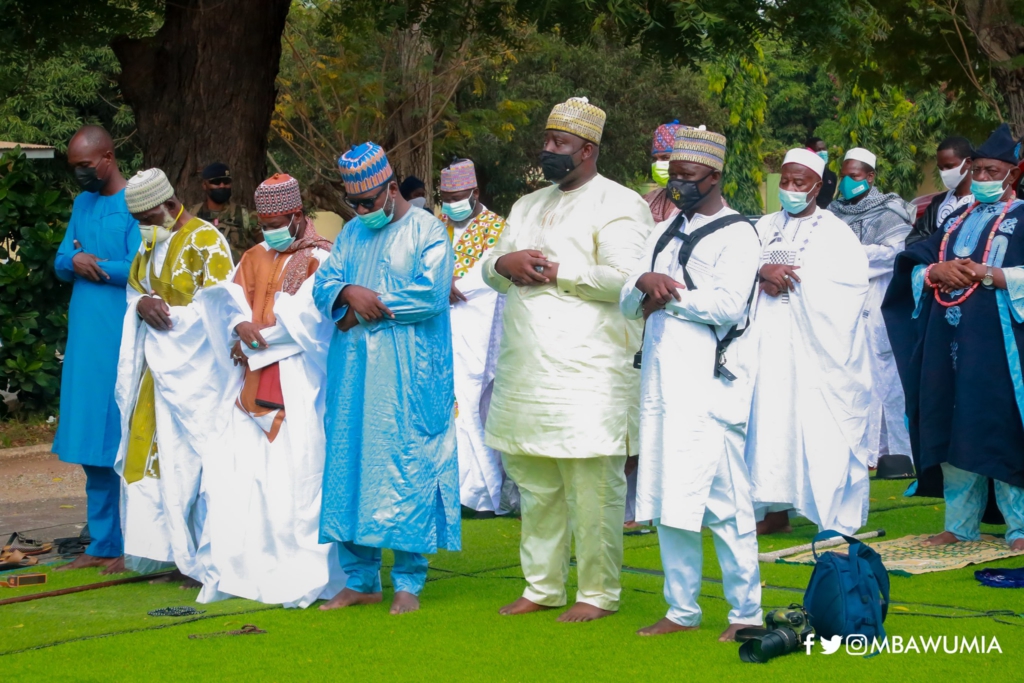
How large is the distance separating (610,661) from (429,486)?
1.39m

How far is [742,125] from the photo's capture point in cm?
3045

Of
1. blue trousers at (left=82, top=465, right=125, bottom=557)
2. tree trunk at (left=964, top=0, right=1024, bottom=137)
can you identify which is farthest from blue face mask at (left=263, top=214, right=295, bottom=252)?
tree trunk at (left=964, top=0, right=1024, bottom=137)

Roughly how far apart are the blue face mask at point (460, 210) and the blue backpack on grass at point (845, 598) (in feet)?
14.6

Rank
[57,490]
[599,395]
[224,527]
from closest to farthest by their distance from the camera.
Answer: [599,395], [224,527], [57,490]

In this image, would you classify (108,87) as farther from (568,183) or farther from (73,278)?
(568,183)

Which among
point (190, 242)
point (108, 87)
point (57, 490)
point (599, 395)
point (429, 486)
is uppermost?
point (108, 87)

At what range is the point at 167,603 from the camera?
6.68 meters

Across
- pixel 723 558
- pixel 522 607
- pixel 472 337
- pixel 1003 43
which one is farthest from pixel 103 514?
pixel 1003 43

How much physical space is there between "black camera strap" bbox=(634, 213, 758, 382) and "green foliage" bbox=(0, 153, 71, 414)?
6919 millimetres

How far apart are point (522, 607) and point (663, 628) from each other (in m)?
0.77

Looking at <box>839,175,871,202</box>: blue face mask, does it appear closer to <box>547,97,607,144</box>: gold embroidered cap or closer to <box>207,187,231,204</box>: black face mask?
<box>547,97,607,144</box>: gold embroidered cap

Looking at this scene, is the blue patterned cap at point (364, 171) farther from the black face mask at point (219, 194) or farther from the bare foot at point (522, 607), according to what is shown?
the black face mask at point (219, 194)

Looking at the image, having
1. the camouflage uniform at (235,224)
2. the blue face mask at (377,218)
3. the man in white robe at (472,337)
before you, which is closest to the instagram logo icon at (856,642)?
the blue face mask at (377,218)

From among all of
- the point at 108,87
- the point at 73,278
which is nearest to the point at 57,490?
the point at 73,278
